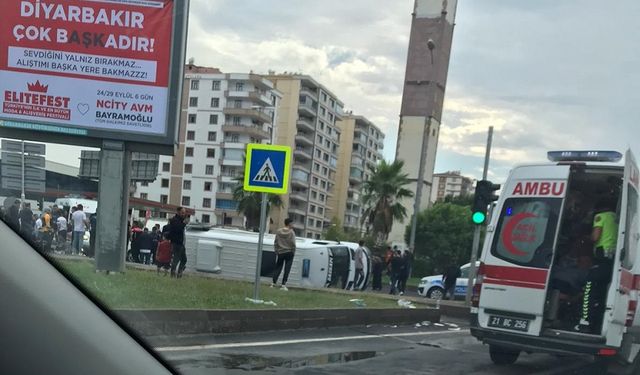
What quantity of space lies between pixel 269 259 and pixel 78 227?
8.00m

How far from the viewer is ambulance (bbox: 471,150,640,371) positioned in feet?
14.0

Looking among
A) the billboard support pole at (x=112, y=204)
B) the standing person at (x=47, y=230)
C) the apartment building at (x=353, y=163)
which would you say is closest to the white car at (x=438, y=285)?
the apartment building at (x=353, y=163)

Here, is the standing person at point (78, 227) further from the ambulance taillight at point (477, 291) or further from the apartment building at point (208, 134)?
the ambulance taillight at point (477, 291)

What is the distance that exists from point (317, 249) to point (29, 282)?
9963 mm

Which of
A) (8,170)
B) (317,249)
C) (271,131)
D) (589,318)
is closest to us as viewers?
(8,170)

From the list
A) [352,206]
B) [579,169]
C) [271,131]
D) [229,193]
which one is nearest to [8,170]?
[229,193]

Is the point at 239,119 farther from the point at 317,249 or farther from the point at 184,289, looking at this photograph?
the point at 317,249

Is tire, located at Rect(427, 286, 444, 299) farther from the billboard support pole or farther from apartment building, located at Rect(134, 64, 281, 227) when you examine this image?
the billboard support pole

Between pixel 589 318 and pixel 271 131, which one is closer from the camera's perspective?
pixel 589 318

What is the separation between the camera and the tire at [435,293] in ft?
15.4

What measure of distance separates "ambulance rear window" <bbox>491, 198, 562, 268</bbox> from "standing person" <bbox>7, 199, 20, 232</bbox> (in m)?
3.19

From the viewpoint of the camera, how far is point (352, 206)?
5.18 m

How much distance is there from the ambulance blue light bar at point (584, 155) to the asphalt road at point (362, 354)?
1.52 metres

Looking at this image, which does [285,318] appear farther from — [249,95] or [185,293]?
[249,95]
